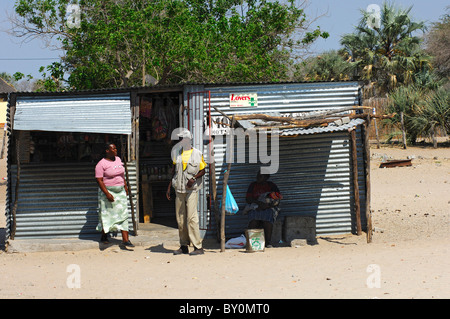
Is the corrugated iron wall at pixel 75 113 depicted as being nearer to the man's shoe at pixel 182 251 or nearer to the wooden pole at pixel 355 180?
the man's shoe at pixel 182 251

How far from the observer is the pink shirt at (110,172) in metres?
9.02

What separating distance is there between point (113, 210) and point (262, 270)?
2944 millimetres

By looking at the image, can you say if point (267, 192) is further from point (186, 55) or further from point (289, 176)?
point (186, 55)

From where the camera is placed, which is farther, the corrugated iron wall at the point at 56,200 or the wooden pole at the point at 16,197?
the corrugated iron wall at the point at 56,200

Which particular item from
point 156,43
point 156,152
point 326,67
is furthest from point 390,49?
point 156,152

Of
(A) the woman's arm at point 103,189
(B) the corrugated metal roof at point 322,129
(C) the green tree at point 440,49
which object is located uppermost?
(C) the green tree at point 440,49

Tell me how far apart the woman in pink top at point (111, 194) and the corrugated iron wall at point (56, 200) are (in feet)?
2.15

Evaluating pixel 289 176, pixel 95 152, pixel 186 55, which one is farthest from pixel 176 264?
pixel 186 55

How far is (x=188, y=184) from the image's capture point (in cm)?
845

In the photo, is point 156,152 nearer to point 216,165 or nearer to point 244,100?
point 216,165

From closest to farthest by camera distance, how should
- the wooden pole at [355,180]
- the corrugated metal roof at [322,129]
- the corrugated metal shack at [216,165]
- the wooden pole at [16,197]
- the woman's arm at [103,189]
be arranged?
the corrugated metal roof at [322,129] < the woman's arm at [103,189] < the wooden pole at [16,197] < the wooden pole at [355,180] < the corrugated metal shack at [216,165]

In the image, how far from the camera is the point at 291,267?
24.6ft

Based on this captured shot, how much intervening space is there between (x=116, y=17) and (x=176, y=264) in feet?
35.8

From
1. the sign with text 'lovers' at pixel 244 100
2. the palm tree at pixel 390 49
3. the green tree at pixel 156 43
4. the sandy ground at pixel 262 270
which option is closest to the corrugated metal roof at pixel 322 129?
the sign with text 'lovers' at pixel 244 100
